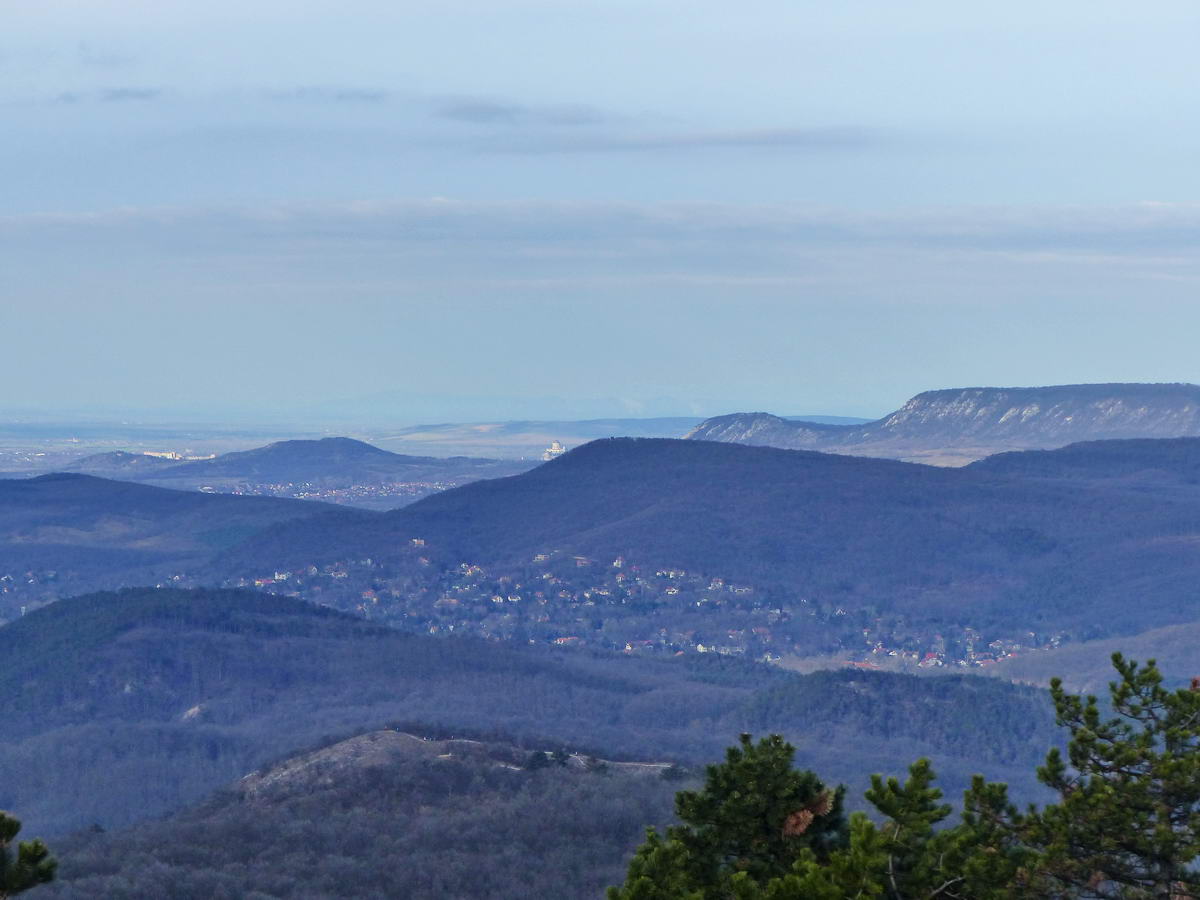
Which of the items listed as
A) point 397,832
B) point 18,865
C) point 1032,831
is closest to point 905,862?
point 1032,831

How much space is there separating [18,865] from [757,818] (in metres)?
12.6

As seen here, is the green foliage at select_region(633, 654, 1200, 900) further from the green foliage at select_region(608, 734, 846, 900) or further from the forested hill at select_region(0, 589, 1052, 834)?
the forested hill at select_region(0, 589, 1052, 834)

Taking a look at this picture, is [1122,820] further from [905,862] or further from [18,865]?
[18,865]

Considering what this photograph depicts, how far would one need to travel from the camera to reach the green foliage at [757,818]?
107 feet

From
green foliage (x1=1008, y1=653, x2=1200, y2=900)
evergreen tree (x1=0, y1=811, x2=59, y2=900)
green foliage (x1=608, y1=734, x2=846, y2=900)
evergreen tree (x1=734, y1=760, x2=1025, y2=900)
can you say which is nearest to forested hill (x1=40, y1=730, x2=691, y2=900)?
green foliage (x1=608, y1=734, x2=846, y2=900)

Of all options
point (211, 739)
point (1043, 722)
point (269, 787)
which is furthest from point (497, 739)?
point (1043, 722)

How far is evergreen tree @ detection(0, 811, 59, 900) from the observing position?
2852cm

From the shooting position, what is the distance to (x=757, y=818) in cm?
3297

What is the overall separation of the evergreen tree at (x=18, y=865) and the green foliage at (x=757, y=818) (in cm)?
1051

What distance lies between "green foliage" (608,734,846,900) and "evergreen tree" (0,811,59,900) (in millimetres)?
10508

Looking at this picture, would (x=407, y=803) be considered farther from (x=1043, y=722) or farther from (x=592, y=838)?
(x=1043, y=722)

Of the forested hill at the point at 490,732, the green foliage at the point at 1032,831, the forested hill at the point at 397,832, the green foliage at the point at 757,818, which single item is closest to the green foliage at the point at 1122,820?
the green foliage at the point at 1032,831

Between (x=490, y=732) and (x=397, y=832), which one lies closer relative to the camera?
(x=397, y=832)

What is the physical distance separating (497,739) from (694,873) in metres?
106
